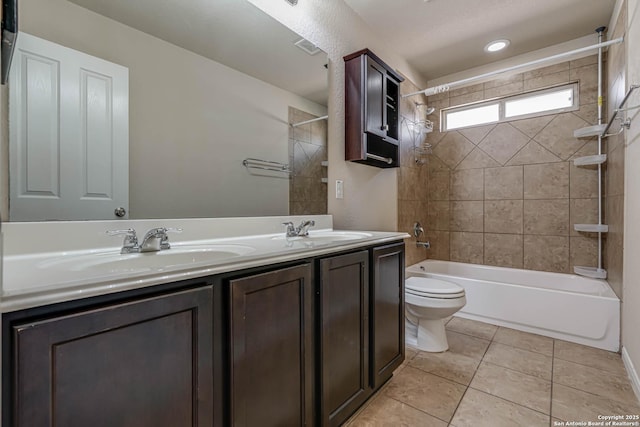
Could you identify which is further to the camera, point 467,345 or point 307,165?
point 467,345

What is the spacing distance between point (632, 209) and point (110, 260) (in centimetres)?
258

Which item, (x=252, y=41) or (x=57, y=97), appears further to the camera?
(x=252, y=41)

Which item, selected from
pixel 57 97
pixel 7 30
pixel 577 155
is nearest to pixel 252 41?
pixel 57 97

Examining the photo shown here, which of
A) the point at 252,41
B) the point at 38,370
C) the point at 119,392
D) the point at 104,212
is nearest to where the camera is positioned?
the point at 38,370

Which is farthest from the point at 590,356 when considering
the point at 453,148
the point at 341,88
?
the point at 341,88

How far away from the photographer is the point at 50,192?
0.96 meters

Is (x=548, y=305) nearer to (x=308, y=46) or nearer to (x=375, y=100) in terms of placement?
(x=375, y=100)

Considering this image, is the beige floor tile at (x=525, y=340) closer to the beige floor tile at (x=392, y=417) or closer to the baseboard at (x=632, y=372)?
the baseboard at (x=632, y=372)

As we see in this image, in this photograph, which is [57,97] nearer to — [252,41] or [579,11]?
[252,41]

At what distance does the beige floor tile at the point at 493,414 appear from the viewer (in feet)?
4.52

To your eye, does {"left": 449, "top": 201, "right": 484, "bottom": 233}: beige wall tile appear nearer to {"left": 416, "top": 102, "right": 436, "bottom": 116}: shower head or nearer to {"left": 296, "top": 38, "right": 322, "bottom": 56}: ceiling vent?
{"left": 416, "top": 102, "right": 436, "bottom": 116}: shower head

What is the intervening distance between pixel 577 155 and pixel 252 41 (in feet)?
9.53

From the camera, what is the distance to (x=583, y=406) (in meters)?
1.49

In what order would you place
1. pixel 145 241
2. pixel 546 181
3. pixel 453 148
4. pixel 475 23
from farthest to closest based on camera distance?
1. pixel 453 148
2. pixel 546 181
3. pixel 475 23
4. pixel 145 241
